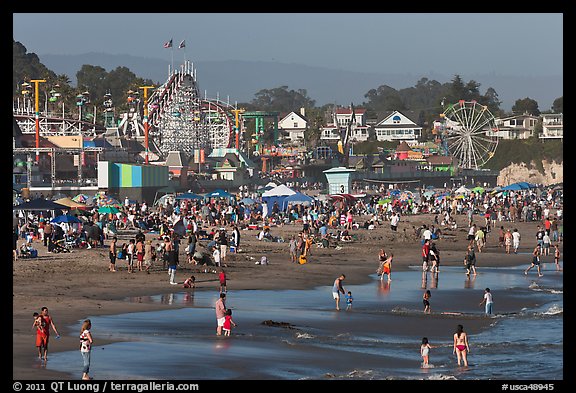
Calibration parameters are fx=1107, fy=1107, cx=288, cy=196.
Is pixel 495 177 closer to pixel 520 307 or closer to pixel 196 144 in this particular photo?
pixel 196 144

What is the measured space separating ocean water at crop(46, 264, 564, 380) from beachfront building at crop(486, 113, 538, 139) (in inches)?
4819

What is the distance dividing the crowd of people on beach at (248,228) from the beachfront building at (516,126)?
7766 cm

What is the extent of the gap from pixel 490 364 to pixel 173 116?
86575mm

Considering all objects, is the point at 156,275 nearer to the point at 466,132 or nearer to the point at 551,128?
the point at 466,132

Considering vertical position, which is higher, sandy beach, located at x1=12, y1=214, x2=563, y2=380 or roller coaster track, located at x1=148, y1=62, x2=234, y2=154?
roller coaster track, located at x1=148, y1=62, x2=234, y2=154

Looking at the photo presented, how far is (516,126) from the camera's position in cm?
15212

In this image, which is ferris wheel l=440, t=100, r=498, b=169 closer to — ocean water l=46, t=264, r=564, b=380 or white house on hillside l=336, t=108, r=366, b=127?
white house on hillside l=336, t=108, r=366, b=127

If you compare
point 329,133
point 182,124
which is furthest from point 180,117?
point 329,133

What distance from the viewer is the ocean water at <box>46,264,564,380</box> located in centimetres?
1767

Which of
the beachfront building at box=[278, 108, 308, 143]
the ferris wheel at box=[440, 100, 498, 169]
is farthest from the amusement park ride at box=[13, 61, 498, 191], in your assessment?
the beachfront building at box=[278, 108, 308, 143]

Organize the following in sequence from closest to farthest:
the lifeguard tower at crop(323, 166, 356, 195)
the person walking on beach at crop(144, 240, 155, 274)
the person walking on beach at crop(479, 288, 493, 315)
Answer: the person walking on beach at crop(479, 288, 493, 315) → the person walking on beach at crop(144, 240, 155, 274) → the lifeguard tower at crop(323, 166, 356, 195)

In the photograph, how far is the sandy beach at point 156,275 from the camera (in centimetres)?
2075

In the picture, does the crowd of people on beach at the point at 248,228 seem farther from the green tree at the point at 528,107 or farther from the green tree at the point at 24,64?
the green tree at the point at 24,64

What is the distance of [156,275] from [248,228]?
60.2ft
